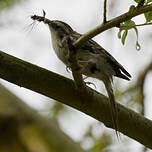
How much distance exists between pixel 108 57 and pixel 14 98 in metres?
0.99

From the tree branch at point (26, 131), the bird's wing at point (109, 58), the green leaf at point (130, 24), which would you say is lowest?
the tree branch at point (26, 131)

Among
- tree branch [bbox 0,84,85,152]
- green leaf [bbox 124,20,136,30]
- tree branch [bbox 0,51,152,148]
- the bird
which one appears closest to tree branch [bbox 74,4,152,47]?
green leaf [bbox 124,20,136,30]

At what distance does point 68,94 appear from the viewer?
9.03 feet

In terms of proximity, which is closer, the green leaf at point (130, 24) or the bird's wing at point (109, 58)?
the green leaf at point (130, 24)

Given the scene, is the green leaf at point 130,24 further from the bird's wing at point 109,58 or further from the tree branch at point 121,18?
the bird's wing at point 109,58

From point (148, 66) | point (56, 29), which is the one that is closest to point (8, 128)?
point (56, 29)

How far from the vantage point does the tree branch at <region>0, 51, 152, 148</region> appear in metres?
2.59

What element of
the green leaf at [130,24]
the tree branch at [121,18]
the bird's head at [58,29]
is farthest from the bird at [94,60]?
the tree branch at [121,18]

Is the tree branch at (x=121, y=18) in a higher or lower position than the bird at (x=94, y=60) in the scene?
higher

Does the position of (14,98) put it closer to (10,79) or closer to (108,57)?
(108,57)

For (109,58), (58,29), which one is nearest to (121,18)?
(109,58)

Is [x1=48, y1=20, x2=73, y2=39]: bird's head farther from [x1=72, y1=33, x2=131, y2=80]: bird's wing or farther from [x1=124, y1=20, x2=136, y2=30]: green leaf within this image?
[x1=124, y1=20, x2=136, y2=30]: green leaf

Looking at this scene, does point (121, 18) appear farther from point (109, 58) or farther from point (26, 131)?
point (26, 131)

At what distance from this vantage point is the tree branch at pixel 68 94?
8.51 ft
